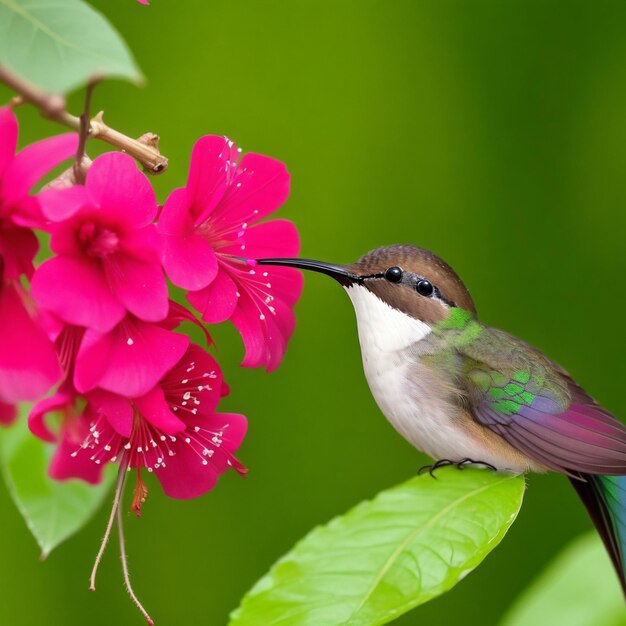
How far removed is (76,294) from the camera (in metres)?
0.68

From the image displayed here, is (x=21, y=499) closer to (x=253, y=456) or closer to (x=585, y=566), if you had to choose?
(x=585, y=566)

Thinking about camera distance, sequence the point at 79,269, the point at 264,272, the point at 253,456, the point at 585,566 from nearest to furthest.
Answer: the point at 79,269 < the point at 264,272 < the point at 585,566 < the point at 253,456

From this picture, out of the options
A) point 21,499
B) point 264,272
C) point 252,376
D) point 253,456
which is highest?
point 264,272

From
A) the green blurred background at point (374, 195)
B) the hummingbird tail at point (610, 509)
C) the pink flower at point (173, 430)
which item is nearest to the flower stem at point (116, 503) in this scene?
the pink flower at point (173, 430)

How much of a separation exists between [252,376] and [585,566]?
1.13 m

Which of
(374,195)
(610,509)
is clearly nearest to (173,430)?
(610,509)

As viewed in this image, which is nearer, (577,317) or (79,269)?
(79,269)

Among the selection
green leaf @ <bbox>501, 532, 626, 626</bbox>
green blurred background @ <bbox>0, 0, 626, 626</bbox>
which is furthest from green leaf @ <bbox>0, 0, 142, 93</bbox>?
green blurred background @ <bbox>0, 0, 626, 626</bbox>

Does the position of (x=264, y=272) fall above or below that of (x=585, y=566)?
above

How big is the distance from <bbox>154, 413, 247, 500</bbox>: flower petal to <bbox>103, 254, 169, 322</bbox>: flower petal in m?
0.16

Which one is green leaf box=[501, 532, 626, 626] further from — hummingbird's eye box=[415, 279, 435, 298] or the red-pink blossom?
the red-pink blossom

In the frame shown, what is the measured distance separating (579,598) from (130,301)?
0.69 metres

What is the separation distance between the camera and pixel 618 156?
2.22 meters

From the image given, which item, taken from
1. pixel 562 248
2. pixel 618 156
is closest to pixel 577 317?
pixel 562 248
